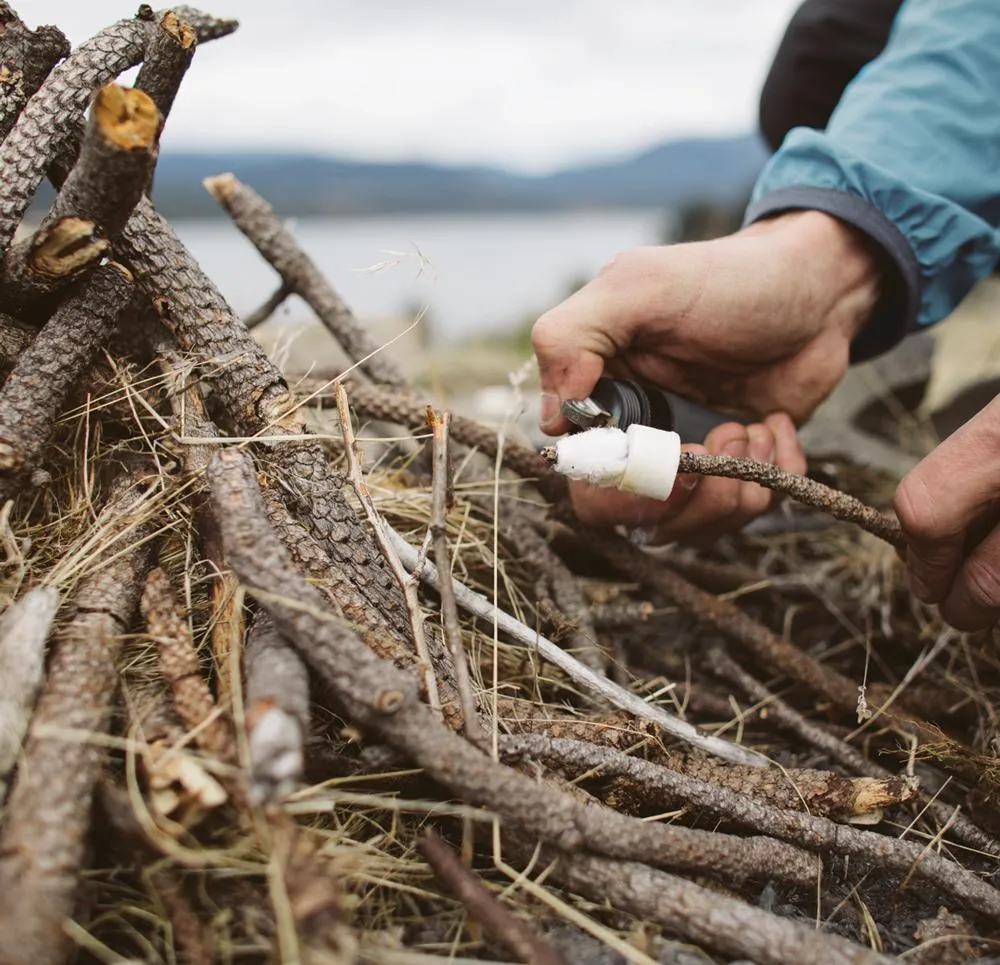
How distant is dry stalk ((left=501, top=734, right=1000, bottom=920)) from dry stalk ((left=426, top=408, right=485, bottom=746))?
0.19 m

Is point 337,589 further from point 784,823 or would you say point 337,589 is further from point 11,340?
point 784,823

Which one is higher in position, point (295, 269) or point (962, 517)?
point (295, 269)

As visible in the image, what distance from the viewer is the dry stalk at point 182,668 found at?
1245 mm

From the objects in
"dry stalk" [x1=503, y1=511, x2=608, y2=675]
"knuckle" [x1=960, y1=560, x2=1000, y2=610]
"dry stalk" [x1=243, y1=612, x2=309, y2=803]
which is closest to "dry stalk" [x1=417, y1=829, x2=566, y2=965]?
"dry stalk" [x1=243, y1=612, x2=309, y2=803]

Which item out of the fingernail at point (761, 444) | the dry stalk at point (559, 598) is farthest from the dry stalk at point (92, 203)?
the fingernail at point (761, 444)

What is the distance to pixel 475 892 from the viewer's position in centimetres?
123

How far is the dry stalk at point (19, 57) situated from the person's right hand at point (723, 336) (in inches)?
49.3

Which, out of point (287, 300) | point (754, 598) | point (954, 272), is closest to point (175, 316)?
point (287, 300)

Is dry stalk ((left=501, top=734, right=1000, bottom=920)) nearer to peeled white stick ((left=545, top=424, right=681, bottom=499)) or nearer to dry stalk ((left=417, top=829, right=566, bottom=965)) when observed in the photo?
dry stalk ((left=417, top=829, right=566, bottom=965))

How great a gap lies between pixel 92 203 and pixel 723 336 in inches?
68.4

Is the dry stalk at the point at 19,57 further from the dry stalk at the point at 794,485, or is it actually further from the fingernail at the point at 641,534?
the fingernail at the point at 641,534

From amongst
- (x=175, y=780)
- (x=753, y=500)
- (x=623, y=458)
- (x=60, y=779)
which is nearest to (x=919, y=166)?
(x=753, y=500)

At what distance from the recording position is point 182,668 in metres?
1.35

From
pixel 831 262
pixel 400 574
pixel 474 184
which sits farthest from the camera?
pixel 474 184
